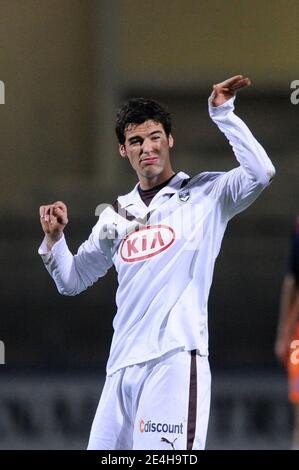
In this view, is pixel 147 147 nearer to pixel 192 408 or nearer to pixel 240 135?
pixel 240 135

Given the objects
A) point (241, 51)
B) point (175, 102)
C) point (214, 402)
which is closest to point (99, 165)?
point (175, 102)

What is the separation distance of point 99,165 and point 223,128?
392 centimetres

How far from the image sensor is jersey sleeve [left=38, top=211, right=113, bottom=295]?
150 inches

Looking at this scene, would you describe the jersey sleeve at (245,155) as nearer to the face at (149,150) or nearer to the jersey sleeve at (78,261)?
the face at (149,150)

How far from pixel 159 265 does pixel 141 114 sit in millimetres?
460

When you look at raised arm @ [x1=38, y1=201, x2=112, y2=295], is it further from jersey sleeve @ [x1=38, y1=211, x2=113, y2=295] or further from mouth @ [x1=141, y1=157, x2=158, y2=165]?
mouth @ [x1=141, y1=157, x2=158, y2=165]

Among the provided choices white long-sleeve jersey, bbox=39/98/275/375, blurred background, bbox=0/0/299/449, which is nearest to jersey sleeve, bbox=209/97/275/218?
white long-sleeve jersey, bbox=39/98/275/375

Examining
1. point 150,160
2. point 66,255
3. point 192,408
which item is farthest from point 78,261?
point 192,408

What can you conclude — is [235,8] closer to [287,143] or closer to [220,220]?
[287,143]

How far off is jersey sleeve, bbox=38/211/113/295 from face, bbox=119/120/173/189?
22 cm

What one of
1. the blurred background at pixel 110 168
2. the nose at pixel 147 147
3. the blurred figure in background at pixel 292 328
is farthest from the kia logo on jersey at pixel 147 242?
the blurred background at pixel 110 168

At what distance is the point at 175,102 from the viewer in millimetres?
7695

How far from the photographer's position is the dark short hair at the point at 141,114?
3770 mm

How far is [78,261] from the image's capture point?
3.87 m
